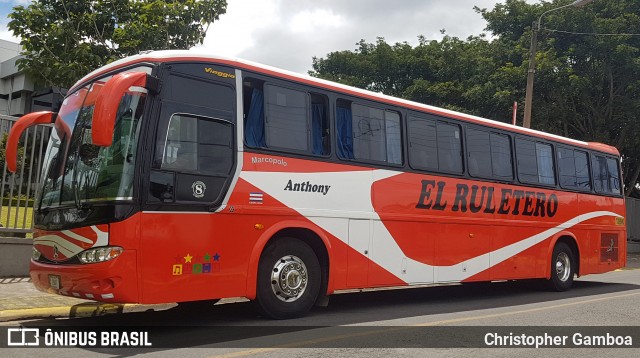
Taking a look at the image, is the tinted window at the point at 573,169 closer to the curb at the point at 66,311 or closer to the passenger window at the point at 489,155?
the passenger window at the point at 489,155

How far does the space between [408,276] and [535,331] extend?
2.33 m

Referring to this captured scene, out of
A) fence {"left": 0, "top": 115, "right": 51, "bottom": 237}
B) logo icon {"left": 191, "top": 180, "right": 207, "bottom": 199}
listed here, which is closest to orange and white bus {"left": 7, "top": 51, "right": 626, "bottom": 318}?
logo icon {"left": 191, "top": 180, "right": 207, "bottom": 199}

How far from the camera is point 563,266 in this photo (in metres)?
12.5

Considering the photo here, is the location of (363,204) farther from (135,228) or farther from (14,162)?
(14,162)

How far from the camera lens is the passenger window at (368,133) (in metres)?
8.31

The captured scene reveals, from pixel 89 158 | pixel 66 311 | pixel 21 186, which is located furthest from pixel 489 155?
pixel 21 186

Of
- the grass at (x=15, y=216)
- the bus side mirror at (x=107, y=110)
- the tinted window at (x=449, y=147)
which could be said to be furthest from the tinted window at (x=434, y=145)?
the grass at (x=15, y=216)

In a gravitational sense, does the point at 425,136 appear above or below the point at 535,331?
above

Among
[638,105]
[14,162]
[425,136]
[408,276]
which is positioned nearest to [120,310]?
[14,162]

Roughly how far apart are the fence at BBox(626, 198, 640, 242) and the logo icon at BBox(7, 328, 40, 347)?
27.6 meters

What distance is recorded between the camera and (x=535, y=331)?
23.2 feet

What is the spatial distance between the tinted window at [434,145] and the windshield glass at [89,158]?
4.56 m

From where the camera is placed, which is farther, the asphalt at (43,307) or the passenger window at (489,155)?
the passenger window at (489,155)

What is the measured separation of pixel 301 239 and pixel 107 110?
3239 millimetres
